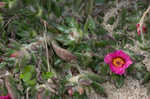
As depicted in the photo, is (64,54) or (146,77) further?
(64,54)

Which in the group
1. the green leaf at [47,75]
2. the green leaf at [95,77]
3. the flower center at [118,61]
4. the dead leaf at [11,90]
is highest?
the flower center at [118,61]

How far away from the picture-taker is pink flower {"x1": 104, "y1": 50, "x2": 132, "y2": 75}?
A: 1.64m

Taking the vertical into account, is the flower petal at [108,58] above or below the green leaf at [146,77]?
above

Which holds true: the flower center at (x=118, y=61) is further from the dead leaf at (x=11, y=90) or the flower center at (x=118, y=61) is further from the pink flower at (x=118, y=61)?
the dead leaf at (x=11, y=90)

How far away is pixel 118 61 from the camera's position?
173 centimetres

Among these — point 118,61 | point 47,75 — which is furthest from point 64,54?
point 118,61

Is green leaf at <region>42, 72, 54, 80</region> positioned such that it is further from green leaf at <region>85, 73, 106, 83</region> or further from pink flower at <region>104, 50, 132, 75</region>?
pink flower at <region>104, 50, 132, 75</region>

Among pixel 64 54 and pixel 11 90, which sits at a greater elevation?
pixel 64 54

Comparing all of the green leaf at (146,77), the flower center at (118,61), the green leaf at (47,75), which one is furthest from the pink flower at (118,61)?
the green leaf at (47,75)

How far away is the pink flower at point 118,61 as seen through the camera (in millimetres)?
1637

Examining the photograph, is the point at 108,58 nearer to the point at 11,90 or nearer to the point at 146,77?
the point at 146,77

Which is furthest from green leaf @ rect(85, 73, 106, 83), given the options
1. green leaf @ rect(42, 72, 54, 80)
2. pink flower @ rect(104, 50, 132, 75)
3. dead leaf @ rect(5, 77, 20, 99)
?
dead leaf @ rect(5, 77, 20, 99)

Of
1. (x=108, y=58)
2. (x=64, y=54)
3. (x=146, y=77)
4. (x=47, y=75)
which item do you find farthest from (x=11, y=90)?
(x=146, y=77)

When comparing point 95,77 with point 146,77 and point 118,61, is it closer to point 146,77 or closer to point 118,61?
point 118,61
